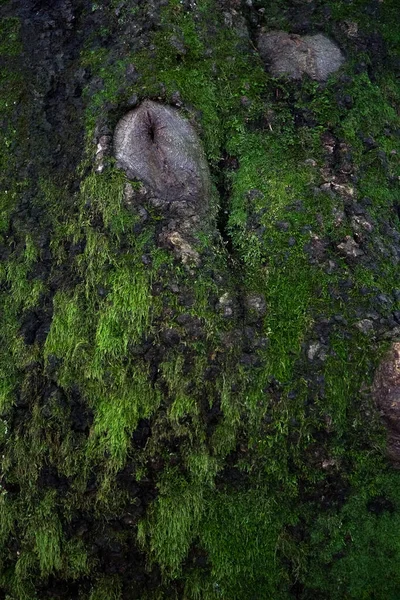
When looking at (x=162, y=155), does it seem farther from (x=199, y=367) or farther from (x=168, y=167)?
(x=199, y=367)

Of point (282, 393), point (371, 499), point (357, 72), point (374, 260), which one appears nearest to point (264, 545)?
point (371, 499)

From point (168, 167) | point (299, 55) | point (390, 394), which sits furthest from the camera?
point (299, 55)

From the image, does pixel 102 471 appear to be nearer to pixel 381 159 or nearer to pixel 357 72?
pixel 381 159

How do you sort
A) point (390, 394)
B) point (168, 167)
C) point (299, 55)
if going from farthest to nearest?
point (299, 55) < point (168, 167) < point (390, 394)

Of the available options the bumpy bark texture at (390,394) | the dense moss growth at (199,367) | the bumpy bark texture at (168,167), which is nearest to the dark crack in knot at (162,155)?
the bumpy bark texture at (168,167)

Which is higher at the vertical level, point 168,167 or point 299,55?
point 299,55

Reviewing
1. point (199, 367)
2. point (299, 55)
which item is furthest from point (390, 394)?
point (299, 55)

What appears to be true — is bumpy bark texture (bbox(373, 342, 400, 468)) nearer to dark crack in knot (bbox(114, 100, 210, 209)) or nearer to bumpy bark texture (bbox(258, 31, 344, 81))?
dark crack in knot (bbox(114, 100, 210, 209))
